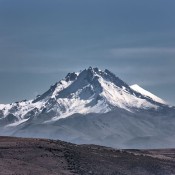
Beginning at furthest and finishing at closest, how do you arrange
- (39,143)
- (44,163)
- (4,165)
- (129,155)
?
(129,155) → (39,143) → (44,163) → (4,165)

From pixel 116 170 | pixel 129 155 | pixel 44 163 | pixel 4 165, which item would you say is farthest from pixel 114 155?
pixel 4 165

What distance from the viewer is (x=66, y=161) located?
95188 millimetres

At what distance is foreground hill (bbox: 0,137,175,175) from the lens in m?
88.2

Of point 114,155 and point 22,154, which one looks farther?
point 114,155

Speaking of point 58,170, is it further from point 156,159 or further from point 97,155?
point 156,159

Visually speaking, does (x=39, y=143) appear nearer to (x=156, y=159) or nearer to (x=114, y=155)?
(x=114, y=155)

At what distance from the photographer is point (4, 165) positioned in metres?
86.0

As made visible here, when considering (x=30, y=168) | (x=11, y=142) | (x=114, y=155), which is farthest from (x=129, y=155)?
(x=30, y=168)

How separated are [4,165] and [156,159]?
1469 inches

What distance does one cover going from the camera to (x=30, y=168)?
3435 inches

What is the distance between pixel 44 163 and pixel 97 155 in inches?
595

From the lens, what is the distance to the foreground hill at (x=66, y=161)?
88.2 m

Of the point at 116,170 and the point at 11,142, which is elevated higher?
the point at 11,142

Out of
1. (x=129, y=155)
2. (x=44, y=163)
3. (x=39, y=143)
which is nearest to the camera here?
(x=44, y=163)
